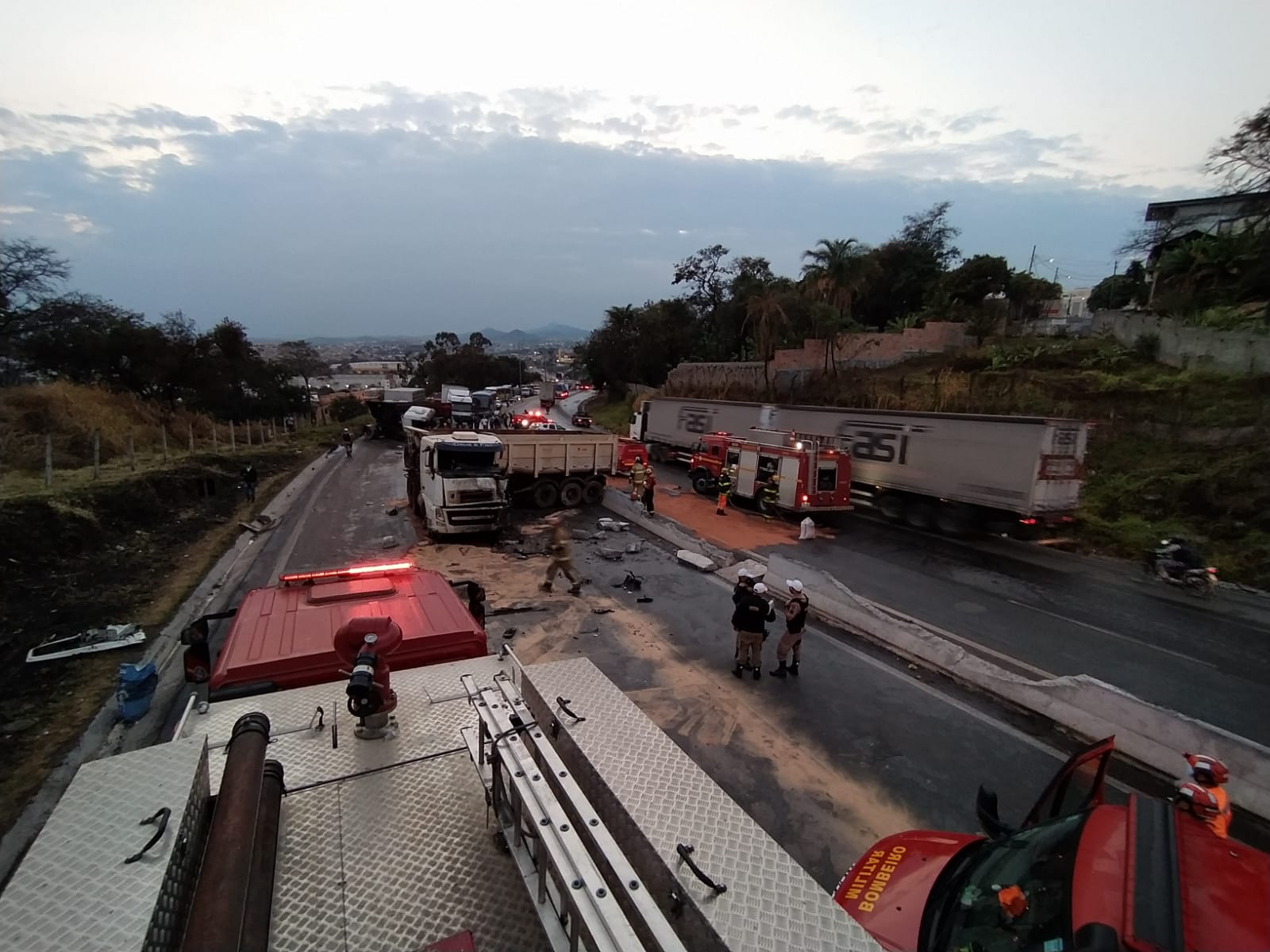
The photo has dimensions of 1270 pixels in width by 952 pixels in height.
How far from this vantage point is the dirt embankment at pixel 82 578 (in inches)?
274

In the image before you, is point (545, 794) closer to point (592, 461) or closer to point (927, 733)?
point (927, 733)

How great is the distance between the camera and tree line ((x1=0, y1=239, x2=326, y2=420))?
29078mm

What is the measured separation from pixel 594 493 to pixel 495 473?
6.00 metres

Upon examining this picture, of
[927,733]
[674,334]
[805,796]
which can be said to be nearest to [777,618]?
[927,733]

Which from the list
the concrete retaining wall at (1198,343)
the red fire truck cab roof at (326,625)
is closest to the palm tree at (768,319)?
the concrete retaining wall at (1198,343)

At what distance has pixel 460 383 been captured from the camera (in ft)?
276

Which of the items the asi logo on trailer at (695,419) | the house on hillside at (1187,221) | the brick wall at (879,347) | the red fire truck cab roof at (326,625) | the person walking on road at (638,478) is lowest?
the person walking on road at (638,478)

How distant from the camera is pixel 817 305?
1382 inches

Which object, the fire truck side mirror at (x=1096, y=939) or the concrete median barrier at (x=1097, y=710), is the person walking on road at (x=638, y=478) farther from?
the fire truck side mirror at (x=1096, y=939)

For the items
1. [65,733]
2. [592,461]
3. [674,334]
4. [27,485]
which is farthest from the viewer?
[674,334]

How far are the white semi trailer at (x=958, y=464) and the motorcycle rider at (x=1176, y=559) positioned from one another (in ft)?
7.55

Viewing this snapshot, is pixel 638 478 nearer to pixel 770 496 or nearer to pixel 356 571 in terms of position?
pixel 770 496

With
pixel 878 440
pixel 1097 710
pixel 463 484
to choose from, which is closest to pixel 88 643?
pixel 463 484

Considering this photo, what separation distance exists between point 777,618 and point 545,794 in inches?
355
